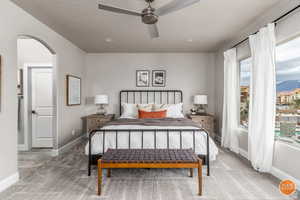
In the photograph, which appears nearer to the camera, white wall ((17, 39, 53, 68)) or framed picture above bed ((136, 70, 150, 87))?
white wall ((17, 39, 53, 68))

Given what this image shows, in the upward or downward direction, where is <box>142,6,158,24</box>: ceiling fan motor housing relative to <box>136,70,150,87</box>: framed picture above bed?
upward

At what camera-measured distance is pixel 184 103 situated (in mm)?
5539

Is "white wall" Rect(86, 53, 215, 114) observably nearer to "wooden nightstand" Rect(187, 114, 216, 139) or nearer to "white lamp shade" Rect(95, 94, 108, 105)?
"white lamp shade" Rect(95, 94, 108, 105)

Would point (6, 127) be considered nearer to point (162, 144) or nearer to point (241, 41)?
point (162, 144)

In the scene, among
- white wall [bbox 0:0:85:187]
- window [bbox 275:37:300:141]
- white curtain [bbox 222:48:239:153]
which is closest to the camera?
white wall [bbox 0:0:85:187]

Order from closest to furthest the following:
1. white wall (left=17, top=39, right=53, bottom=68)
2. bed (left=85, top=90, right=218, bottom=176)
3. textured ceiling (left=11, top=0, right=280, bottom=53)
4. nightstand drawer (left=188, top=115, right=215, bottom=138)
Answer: textured ceiling (left=11, top=0, right=280, bottom=53)
bed (left=85, top=90, right=218, bottom=176)
white wall (left=17, top=39, right=53, bottom=68)
nightstand drawer (left=188, top=115, right=215, bottom=138)

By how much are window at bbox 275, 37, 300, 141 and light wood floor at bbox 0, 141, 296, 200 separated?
0.78 metres

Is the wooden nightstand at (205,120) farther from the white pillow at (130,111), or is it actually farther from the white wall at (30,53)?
the white wall at (30,53)

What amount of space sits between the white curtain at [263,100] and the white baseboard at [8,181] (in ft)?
12.1

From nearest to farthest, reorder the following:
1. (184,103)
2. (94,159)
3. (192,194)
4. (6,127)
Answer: (192,194)
(6,127)
(94,159)
(184,103)

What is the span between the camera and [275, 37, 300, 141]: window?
2619mm

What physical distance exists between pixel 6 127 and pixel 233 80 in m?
4.23

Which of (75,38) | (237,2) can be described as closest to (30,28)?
(75,38)

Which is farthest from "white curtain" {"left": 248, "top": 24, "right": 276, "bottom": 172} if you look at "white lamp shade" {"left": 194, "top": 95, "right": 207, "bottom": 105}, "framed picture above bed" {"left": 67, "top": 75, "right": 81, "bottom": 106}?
"framed picture above bed" {"left": 67, "top": 75, "right": 81, "bottom": 106}
